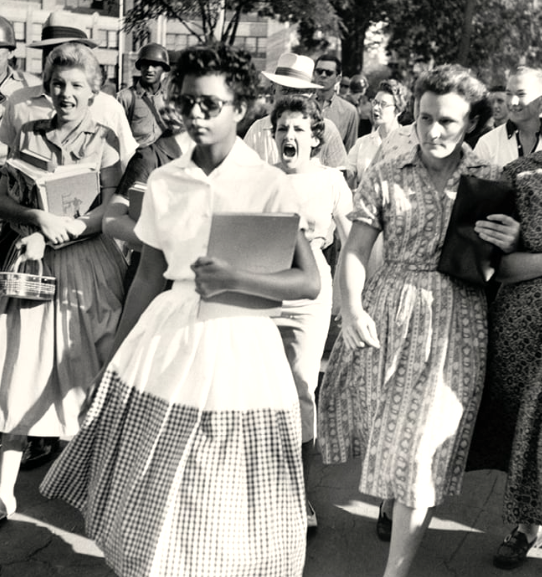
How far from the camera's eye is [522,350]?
348cm

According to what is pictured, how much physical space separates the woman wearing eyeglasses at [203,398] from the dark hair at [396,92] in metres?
5.26

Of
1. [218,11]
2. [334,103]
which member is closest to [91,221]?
[334,103]

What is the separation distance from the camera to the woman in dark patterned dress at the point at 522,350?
3.44 m

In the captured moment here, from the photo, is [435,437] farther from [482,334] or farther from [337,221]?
[337,221]

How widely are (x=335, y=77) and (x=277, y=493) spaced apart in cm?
671

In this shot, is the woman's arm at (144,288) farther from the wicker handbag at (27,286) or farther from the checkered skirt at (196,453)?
the wicker handbag at (27,286)

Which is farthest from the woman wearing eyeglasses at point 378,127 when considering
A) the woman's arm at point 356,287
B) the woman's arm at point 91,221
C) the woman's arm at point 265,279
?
the woman's arm at point 265,279

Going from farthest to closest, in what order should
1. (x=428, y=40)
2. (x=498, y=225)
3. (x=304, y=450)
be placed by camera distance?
(x=428, y=40)
(x=304, y=450)
(x=498, y=225)

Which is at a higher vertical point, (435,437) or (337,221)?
(337,221)

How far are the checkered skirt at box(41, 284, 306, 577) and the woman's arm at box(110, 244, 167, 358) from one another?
A: 0.41 ft

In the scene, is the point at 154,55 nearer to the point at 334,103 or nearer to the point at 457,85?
the point at 334,103

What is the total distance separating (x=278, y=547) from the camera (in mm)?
2932

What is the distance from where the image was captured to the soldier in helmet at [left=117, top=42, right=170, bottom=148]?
8.53 metres

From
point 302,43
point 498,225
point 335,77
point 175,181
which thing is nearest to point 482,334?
point 498,225
